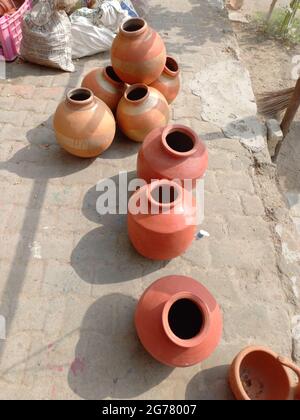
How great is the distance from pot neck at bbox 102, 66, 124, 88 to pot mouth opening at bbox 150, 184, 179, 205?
5.23 feet

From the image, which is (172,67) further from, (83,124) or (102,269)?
(102,269)

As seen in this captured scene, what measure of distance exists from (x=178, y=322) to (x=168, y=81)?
2.58 meters

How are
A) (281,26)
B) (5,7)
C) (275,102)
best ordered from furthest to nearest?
(281,26)
(275,102)
(5,7)

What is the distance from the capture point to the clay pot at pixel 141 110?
342cm

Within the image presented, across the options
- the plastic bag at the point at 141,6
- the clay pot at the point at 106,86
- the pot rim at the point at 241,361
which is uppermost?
the plastic bag at the point at 141,6

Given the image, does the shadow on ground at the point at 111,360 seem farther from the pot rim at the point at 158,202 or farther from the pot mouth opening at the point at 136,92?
the pot mouth opening at the point at 136,92

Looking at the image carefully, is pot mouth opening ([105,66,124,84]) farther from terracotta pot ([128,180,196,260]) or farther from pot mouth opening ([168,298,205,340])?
pot mouth opening ([168,298,205,340])

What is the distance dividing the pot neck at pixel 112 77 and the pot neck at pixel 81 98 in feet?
1.36

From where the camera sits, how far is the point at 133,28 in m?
3.61

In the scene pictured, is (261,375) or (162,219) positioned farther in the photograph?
(162,219)

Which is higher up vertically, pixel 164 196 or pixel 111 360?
pixel 164 196
